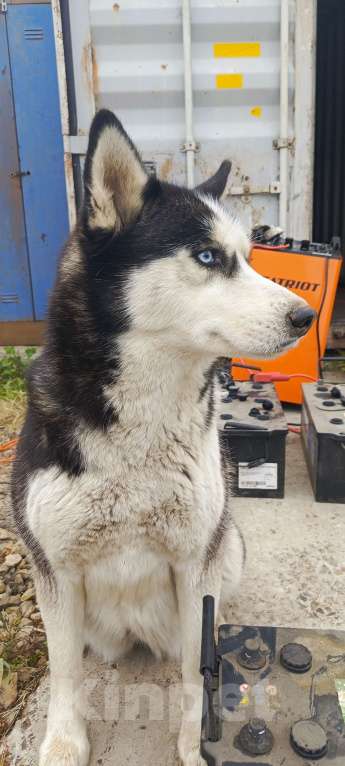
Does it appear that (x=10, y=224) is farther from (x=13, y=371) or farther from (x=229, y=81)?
(x=229, y=81)

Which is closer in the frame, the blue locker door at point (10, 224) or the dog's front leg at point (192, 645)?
the dog's front leg at point (192, 645)

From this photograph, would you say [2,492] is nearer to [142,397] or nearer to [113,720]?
[113,720]

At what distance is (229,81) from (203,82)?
157mm

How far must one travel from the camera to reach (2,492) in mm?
2973

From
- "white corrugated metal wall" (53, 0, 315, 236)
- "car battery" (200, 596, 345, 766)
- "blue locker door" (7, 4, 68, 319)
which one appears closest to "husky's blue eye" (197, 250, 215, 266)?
"car battery" (200, 596, 345, 766)

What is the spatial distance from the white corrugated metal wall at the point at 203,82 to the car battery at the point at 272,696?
115 inches

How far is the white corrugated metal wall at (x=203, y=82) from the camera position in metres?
3.43

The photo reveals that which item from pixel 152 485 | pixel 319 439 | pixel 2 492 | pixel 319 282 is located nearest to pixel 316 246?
pixel 319 282

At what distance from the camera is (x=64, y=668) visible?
151cm

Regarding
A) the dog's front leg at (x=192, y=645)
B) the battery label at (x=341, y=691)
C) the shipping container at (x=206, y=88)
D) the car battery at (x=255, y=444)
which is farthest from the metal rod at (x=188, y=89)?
the battery label at (x=341, y=691)

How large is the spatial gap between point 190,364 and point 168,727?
40.5 inches

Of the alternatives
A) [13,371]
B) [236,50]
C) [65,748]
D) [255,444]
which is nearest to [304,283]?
→ [255,444]

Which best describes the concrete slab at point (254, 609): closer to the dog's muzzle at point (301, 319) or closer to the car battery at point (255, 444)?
the car battery at point (255, 444)

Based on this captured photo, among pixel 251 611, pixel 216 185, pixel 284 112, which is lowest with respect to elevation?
pixel 251 611
